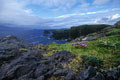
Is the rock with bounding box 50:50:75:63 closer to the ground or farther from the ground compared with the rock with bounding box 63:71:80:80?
farther from the ground

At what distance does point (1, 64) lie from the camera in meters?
5.90

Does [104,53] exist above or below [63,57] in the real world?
below

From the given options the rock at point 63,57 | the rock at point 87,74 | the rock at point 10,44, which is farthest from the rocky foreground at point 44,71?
the rock at point 10,44

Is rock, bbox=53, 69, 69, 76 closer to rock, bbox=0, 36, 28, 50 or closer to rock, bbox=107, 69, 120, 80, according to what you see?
rock, bbox=107, 69, 120, 80

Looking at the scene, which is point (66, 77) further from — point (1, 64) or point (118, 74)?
point (1, 64)

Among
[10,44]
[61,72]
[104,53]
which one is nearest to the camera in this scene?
[61,72]

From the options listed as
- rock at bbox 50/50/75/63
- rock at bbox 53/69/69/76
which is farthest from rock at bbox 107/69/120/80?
rock at bbox 50/50/75/63

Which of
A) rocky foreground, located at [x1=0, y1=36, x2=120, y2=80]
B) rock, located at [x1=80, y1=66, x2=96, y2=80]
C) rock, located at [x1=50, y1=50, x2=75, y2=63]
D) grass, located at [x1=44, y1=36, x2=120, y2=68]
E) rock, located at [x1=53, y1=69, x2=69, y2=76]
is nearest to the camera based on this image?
rock, located at [x1=80, y1=66, x2=96, y2=80]

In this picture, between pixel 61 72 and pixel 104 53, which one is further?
pixel 104 53

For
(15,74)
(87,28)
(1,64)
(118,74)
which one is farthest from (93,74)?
(87,28)

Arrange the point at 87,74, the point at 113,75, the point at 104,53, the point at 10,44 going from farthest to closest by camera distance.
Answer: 1. the point at 10,44
2. the point at 104,53
3. the point at 113,75
4. the point at 87,74

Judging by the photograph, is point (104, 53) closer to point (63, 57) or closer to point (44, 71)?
point (63, 57)

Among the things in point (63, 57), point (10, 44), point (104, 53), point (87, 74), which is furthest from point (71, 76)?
point (10, 44)

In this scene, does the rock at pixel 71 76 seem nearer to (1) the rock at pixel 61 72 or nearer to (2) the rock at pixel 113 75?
(1) the rock at pixel 61 72
